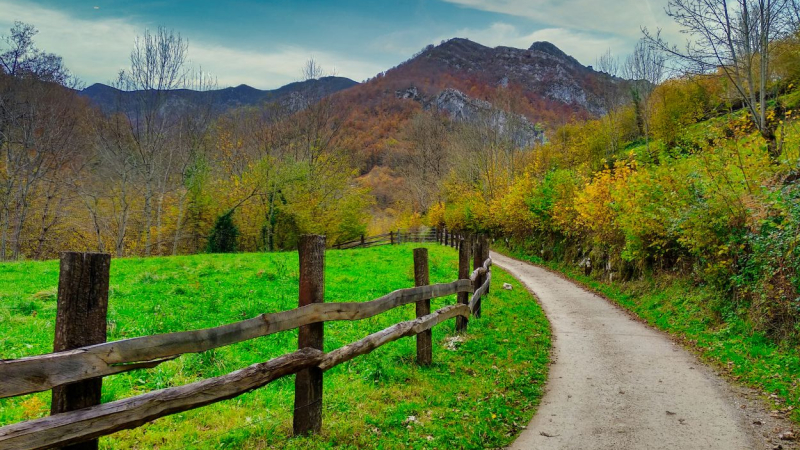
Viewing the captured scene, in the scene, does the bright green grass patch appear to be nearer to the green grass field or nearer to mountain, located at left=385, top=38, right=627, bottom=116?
the green grass field

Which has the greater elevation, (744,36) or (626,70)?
(626,70)

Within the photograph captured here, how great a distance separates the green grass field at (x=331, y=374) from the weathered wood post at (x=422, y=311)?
0.68 feet

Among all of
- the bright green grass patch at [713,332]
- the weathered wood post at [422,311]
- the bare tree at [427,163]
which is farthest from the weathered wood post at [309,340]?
the bare tree at [427,163]

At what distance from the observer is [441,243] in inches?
1553

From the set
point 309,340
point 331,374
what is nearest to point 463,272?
point 331,374

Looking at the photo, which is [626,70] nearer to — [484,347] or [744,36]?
[744,36]

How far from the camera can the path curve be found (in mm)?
4926

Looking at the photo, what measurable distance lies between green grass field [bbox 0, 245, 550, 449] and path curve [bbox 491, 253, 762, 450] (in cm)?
38

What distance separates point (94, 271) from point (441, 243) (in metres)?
37.1

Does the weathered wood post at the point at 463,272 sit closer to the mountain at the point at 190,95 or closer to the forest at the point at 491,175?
the forest at the point at 491,175

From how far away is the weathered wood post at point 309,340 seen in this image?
4.36 m

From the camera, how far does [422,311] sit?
274 inches

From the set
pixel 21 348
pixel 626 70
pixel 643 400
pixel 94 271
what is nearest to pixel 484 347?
pixel 643 400

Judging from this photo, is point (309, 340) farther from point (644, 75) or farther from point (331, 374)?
point (644, 75)
